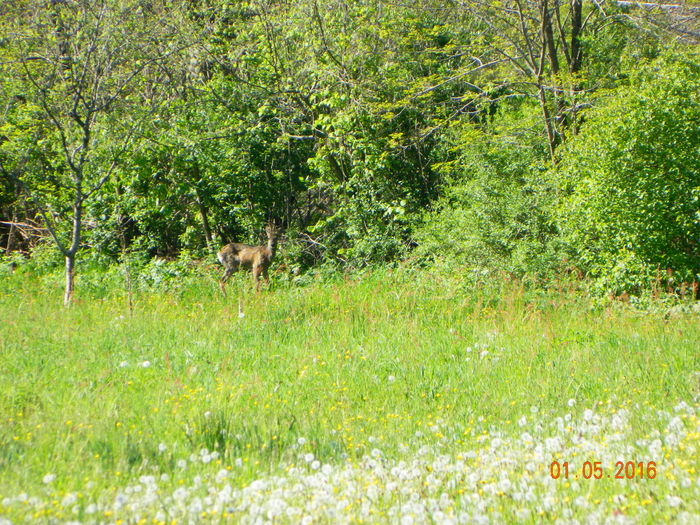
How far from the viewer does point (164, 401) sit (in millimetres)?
5797

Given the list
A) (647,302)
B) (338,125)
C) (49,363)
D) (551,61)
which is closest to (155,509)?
(49,363)

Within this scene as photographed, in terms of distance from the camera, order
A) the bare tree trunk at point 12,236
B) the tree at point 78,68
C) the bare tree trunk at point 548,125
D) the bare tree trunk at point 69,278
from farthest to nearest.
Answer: the bare tree trunk at point 12,236 → the bare tree trunk at point 548,125 → the bare tree trunk at point 69,278 → the tree at point 78,68

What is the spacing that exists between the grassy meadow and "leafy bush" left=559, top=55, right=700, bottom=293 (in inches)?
43.5

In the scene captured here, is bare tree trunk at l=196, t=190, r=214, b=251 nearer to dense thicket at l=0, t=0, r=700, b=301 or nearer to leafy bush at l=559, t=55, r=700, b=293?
dense thicket at l=0, t=0, r=700, b=301

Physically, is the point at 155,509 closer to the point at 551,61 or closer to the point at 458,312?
the point at 458,312

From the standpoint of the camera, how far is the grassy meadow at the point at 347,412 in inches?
150

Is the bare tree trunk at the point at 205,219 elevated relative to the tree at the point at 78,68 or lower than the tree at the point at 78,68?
lower

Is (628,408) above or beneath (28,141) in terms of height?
beneath

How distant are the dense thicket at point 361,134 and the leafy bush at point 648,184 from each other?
48mm

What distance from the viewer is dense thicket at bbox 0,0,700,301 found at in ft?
37.4

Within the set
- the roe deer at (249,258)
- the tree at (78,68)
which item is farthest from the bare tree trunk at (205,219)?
the tree at (78,68)

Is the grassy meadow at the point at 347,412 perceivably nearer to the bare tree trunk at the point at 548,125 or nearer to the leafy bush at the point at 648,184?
the leafy bush at the point at 648,184

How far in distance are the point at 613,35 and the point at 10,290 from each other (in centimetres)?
1568

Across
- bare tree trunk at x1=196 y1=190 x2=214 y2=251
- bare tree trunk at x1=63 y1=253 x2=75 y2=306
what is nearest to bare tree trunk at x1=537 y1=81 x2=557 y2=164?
bare tree trunk at x1=196 y1=190 x2=214 y2=251
